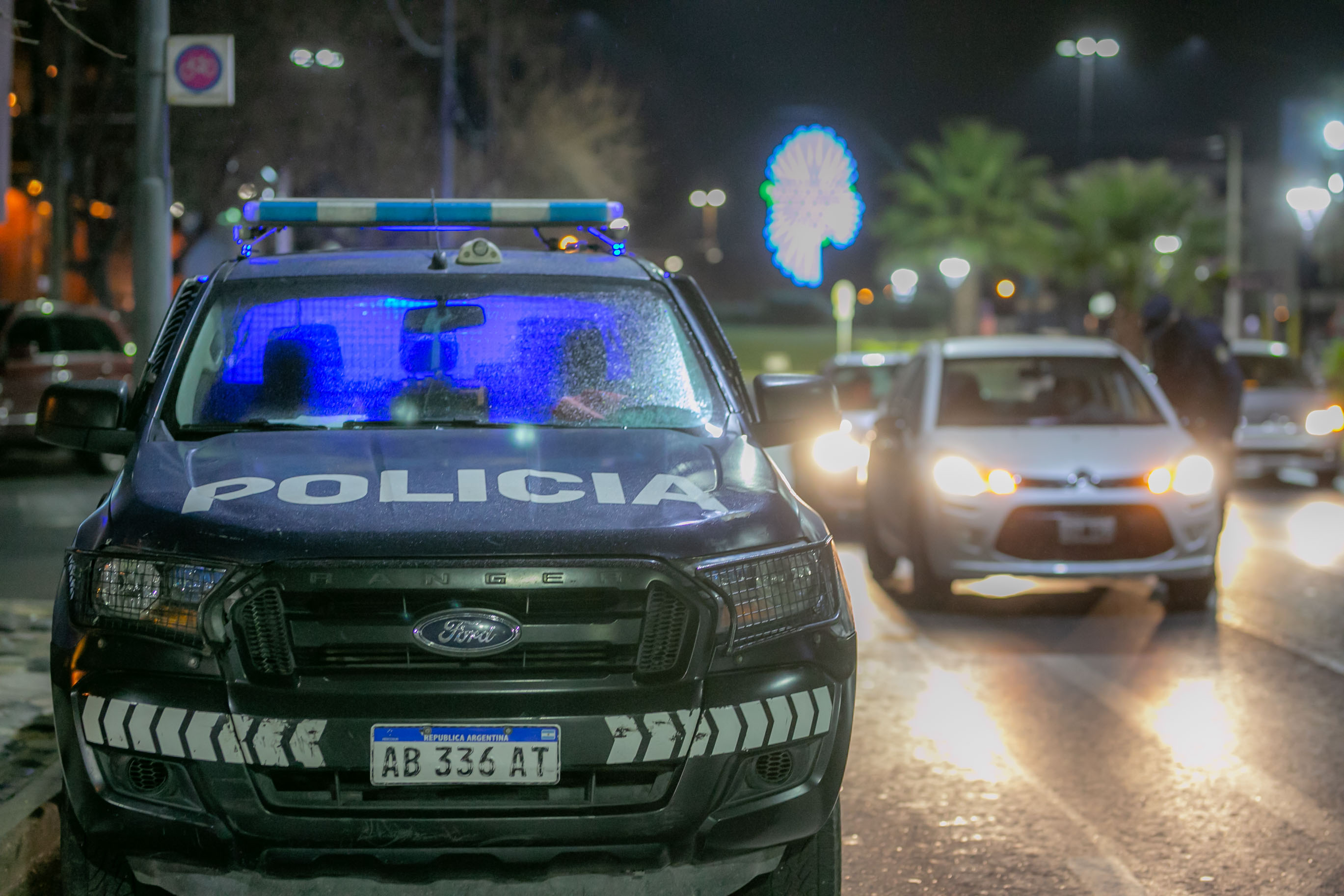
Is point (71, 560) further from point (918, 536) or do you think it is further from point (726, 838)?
point (918, 536)

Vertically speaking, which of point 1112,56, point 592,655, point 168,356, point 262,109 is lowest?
point 592,655

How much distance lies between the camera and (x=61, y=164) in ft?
93.4

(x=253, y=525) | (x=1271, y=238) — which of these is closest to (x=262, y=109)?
(x=253, y=525)

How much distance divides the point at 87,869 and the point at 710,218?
336 ft

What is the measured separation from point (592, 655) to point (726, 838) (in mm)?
472

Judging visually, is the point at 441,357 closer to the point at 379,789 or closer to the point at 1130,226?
the point at 379,789

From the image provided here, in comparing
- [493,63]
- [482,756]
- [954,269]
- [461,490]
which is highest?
[493,63]

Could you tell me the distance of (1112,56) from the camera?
180 feet

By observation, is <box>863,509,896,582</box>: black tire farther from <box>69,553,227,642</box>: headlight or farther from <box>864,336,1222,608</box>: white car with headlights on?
<box>69,553,227,642</box>: headlight

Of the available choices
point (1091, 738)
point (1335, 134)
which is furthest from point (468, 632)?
point (1335, 134)

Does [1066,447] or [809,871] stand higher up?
[1066,447]

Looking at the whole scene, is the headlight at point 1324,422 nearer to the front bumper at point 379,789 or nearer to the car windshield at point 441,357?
the car windshield at point 441,357

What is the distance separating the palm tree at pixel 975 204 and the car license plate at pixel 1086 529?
43.8 metres

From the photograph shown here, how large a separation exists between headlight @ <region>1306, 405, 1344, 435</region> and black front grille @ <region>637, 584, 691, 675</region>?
16461 mm
